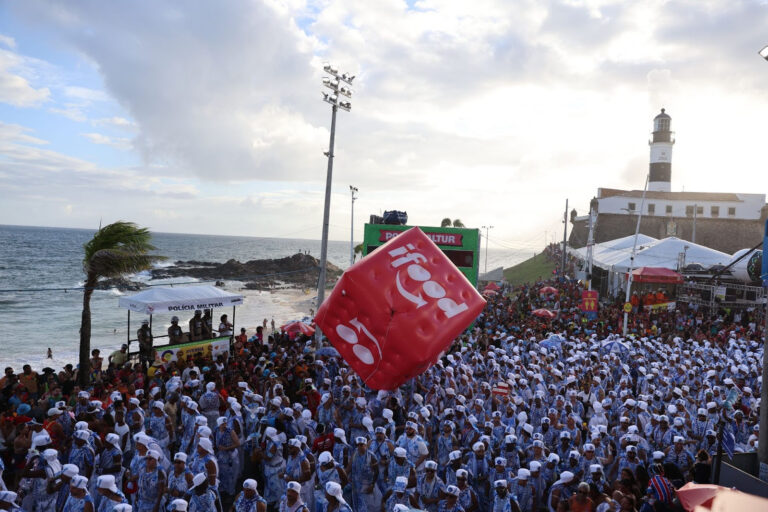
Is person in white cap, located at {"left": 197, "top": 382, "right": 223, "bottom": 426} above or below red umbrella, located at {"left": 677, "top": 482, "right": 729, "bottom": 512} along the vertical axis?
below

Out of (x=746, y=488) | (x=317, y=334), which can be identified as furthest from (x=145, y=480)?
(x=317, y=334)

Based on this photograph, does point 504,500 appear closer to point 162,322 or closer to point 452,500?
point 452,500

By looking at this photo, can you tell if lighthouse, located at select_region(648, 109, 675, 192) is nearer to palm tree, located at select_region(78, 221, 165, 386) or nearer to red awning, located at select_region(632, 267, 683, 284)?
red awning, located at select_region(632, 267, 683, 284)

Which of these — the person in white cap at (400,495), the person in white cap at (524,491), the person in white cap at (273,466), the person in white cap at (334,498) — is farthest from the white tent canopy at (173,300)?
the person in white cap at (524,491)

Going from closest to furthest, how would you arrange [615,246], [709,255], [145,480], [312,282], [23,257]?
[145,480]
[709,255]
[615,246]
[312,282]
[23,257]

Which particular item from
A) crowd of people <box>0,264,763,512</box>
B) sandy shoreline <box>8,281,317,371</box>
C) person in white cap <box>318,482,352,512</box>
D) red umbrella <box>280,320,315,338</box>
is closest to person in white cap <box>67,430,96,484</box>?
crowd of people <box>0,264,763,512</box>

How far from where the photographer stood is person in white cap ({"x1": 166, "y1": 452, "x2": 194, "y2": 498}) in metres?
6.89

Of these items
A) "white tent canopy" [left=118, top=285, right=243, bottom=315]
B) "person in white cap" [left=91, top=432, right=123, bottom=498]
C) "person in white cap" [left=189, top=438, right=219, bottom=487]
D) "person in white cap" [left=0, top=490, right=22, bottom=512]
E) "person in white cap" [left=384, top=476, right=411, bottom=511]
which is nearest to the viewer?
"person in white cap" [left=0, top=490, right=22, bottom=512]

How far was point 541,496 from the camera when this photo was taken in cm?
809

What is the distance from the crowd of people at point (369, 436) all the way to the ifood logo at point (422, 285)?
7.12 ft

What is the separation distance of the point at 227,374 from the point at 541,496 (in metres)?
7.80

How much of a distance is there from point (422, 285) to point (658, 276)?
21272mm

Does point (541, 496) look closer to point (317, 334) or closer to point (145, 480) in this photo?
point (145, 480)

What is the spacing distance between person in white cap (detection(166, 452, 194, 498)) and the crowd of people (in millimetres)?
20
